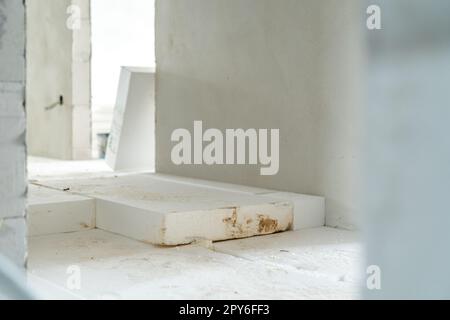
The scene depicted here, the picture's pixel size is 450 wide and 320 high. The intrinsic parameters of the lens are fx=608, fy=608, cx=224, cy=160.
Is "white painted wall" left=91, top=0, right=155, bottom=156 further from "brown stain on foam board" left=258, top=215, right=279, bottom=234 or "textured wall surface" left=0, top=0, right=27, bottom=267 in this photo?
"textured wall surface" left=0, top=0, right=27, bottom=267

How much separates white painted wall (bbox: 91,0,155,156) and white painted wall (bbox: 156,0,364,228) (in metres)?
1.72

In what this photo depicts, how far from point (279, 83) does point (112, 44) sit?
2964mm

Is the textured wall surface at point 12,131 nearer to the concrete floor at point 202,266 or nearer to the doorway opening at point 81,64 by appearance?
the concrete floor at point 202,266

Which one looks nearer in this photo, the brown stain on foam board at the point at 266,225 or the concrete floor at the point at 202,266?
the concrete floor at the point at 202,266

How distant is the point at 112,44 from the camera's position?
236 inches

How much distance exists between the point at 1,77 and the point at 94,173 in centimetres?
250

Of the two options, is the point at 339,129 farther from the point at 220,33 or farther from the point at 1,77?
the point at 1,77

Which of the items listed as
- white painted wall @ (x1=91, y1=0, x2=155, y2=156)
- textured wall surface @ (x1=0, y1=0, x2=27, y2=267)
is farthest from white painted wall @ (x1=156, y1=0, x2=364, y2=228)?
white painted wall @ (x1=91, y1=0, x2=155, y2=156)

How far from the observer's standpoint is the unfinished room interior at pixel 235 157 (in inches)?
30.5

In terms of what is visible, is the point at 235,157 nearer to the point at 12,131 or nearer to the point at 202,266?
the point at 202,266

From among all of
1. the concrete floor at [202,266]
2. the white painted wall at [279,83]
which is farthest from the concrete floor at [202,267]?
the white painted wall at [279,83]

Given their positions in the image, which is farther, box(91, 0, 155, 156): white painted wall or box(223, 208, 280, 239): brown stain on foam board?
box(91, 0, 155, 156): white painted wall

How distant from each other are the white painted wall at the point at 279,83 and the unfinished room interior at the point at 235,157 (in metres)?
0.01

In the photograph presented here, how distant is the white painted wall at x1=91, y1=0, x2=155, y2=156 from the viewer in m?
5.93
